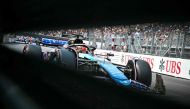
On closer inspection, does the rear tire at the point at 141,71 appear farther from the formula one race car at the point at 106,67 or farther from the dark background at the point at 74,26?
the dark background at the point at 74,26

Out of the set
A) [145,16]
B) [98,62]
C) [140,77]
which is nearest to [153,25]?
[145,16]

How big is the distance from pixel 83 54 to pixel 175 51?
70 cm

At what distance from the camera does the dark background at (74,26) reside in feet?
3.53

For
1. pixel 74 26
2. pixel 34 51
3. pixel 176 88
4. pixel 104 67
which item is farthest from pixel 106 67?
pixel 34 51

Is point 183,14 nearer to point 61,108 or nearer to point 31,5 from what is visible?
point 61,108

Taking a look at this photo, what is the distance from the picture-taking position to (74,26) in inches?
71.9

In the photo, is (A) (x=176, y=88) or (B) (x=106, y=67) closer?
(A) (x=176, y=88)

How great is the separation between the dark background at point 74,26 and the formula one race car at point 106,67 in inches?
4.2

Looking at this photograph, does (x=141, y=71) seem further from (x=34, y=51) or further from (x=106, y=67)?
(x=34, y=51)

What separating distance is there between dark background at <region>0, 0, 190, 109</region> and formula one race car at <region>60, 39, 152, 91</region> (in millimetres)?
106

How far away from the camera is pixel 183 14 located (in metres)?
0.93

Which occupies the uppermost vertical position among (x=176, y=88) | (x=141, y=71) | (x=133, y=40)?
(x=133, y=40)

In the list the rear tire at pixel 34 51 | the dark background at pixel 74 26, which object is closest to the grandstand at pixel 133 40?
the dark background at pixel 74 26

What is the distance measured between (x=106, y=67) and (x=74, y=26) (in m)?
0.57
